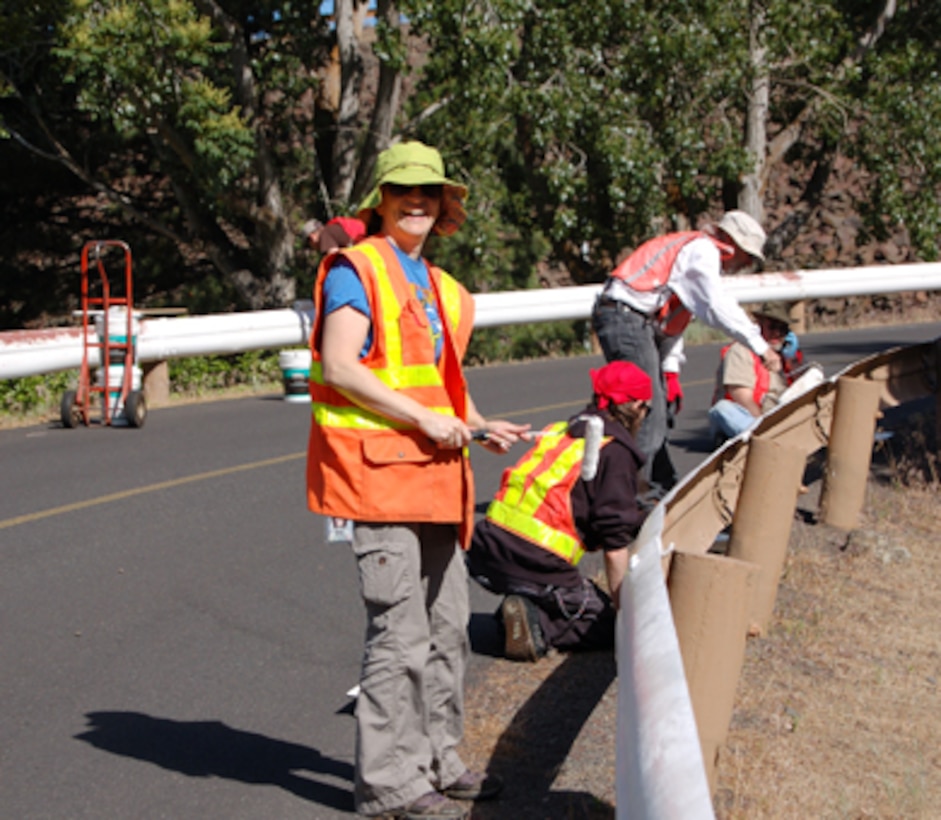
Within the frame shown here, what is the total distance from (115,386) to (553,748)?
8756 mm

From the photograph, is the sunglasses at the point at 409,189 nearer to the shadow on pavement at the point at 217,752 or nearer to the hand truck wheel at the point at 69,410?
the shadow on pavement at the point at 217,752

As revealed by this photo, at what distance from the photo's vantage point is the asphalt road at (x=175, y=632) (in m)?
5.02

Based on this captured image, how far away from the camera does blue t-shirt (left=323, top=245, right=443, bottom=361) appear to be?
445 cm

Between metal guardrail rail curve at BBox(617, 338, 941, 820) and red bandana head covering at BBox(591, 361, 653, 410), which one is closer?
metal guardrail rail curve at BBox(617, 338, 941, 820)

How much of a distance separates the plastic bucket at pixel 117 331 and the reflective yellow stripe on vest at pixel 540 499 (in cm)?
784

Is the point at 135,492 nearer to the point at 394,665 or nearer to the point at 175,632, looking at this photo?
the point at 175,632

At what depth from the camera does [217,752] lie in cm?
527

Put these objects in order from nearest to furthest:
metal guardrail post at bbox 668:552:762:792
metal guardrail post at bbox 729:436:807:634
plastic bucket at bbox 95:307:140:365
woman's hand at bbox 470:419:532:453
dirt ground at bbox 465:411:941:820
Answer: metal guardrail post at bbox 668:552:762:792
woman's hand at bbox 470:419:532:453
dirt ground at bbox 465:411:941:820
metal guardrail post at bbox 729:436:807:634
plastic bucket at bbox 95:307:140:365

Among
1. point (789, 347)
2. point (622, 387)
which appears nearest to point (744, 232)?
point (622, 387)

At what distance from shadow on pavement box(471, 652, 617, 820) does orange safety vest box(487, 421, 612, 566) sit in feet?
1.70

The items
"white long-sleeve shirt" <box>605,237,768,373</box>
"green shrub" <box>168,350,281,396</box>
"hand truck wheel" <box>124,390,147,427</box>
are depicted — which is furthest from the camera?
"green shrub" <box>168,350,281,396</box>

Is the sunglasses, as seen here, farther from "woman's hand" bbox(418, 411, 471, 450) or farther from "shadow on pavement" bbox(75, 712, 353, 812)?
"shadow on pavement" bbox(75, 712, 353, 812)

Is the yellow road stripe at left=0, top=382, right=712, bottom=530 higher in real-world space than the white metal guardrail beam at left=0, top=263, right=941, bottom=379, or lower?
lower

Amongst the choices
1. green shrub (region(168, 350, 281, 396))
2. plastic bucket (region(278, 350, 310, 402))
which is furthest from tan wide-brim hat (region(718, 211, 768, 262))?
green shrub (region(168, 350, 281, 396))
